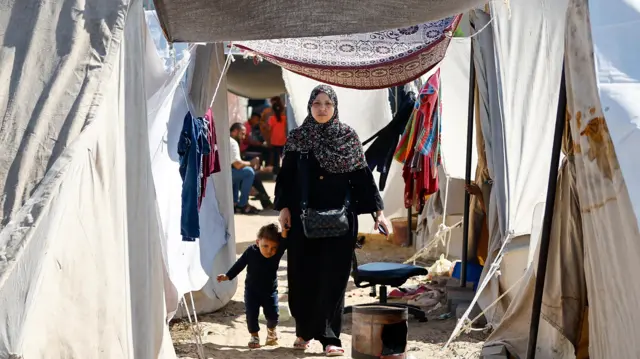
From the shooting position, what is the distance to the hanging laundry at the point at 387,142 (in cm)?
827

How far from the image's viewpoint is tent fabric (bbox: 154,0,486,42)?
A: 4445 millimetres

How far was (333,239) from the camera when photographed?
6.00 meters

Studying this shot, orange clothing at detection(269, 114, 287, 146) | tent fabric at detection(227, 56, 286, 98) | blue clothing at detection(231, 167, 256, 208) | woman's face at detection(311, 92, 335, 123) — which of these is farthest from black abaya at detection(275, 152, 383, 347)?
orange clothing at detection(269, 114, 287, 146)

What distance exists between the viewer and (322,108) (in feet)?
19.8

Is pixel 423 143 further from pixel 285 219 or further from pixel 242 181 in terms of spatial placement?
pixel 242 181

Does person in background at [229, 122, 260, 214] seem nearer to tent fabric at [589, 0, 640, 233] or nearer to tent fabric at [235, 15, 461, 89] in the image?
tent fabric at [235, 15, 461, 89]

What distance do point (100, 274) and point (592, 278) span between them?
1949mm

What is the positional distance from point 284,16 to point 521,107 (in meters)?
2.38

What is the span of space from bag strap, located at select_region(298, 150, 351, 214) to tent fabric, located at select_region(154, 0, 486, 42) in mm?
1542

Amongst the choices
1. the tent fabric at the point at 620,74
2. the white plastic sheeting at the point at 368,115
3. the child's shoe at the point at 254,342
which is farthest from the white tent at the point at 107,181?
the white plastic sheeting at the point at 368,115

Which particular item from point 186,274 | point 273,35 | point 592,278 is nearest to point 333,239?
point 186,274

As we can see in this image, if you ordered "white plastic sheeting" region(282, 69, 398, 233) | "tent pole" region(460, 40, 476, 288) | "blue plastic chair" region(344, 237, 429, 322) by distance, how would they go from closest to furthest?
1. "blue plastic chair" region(344, 237, 429, 322)
2. "tent pole" region(460, 40, 476, 288)
3. "white plastic sheeting" region(282, 69, 398, 233)

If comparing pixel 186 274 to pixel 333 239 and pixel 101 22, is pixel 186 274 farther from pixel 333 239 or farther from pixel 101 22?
pixel 101 22

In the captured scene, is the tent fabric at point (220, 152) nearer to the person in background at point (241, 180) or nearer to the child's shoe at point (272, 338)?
the child's shoe at point (272, 338)
